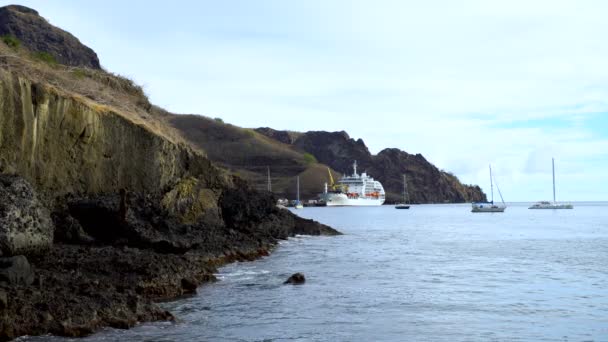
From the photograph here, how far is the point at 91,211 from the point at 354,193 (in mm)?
166622

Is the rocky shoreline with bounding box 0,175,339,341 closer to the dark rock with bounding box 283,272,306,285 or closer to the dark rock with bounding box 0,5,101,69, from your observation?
the dark rock with bounding box 283,272,306,285

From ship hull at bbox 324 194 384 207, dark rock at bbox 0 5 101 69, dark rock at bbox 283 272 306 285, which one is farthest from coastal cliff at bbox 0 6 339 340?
ship hull at bbox 324 194 384 207

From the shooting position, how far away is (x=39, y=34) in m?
96.9

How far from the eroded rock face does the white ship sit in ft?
537

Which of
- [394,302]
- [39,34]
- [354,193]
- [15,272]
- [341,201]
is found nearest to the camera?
[15,272]

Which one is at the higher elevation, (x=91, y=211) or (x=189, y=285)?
(x=91, y=211)

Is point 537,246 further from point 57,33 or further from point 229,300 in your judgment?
point 57,33

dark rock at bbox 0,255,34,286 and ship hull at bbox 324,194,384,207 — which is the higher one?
ship hull at bbox 324,194,384,207

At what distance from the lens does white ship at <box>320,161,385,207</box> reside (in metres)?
180

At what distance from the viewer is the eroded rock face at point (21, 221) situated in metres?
13.3

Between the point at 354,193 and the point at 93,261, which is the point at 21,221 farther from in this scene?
the point at 354,193

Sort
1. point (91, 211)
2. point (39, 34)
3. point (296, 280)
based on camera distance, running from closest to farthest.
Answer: point (91, 211) < point (296, 280) < point (39, 34)

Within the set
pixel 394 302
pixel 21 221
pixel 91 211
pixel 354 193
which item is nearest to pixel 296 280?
pixel 394 302

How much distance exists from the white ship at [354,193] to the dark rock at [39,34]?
9551 centimetres
